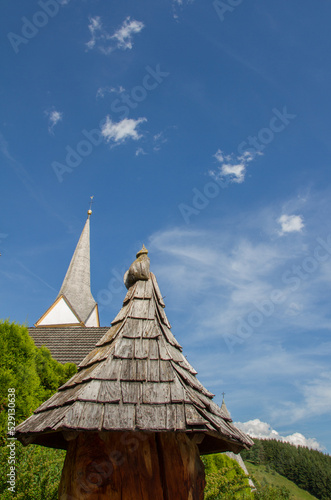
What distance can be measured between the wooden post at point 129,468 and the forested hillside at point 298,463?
Result: 106 feet

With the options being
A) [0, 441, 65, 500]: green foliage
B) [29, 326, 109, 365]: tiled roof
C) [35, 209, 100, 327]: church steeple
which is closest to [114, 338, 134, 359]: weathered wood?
[0, 441, 65, 500]: green foliage

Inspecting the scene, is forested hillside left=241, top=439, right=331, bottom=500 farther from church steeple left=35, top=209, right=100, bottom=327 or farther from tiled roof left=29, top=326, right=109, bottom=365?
tiled roof left=29, top=326, right=109, bottom=365

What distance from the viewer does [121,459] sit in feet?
6.40

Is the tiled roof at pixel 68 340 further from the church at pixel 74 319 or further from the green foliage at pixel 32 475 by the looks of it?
the green foliage at pixel 32 475

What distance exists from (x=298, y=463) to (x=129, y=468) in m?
40.6

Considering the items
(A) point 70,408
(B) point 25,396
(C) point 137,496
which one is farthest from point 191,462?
(B) point 25,396

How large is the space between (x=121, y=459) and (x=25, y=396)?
520cm

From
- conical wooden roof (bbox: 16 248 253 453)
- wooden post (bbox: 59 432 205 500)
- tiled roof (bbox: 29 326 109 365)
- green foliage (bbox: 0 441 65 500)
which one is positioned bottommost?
green foliage (bbox: 0 441 65 500)

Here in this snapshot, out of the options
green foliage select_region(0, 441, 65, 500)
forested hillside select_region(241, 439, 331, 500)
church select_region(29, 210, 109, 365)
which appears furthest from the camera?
forested hillside select_region(241, 439, 331, 500)

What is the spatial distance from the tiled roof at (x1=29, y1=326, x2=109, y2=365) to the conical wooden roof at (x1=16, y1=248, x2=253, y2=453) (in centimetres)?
723

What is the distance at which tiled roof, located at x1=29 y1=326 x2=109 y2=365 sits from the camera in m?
9.66

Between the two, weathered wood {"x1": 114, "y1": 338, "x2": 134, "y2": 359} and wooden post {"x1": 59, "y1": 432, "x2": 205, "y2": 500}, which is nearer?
wooden post {"x1": 59, "y1": 432, "x2": 205, "y2": 500}

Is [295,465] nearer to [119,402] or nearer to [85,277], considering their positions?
[85,277]

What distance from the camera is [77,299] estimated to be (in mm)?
24250
